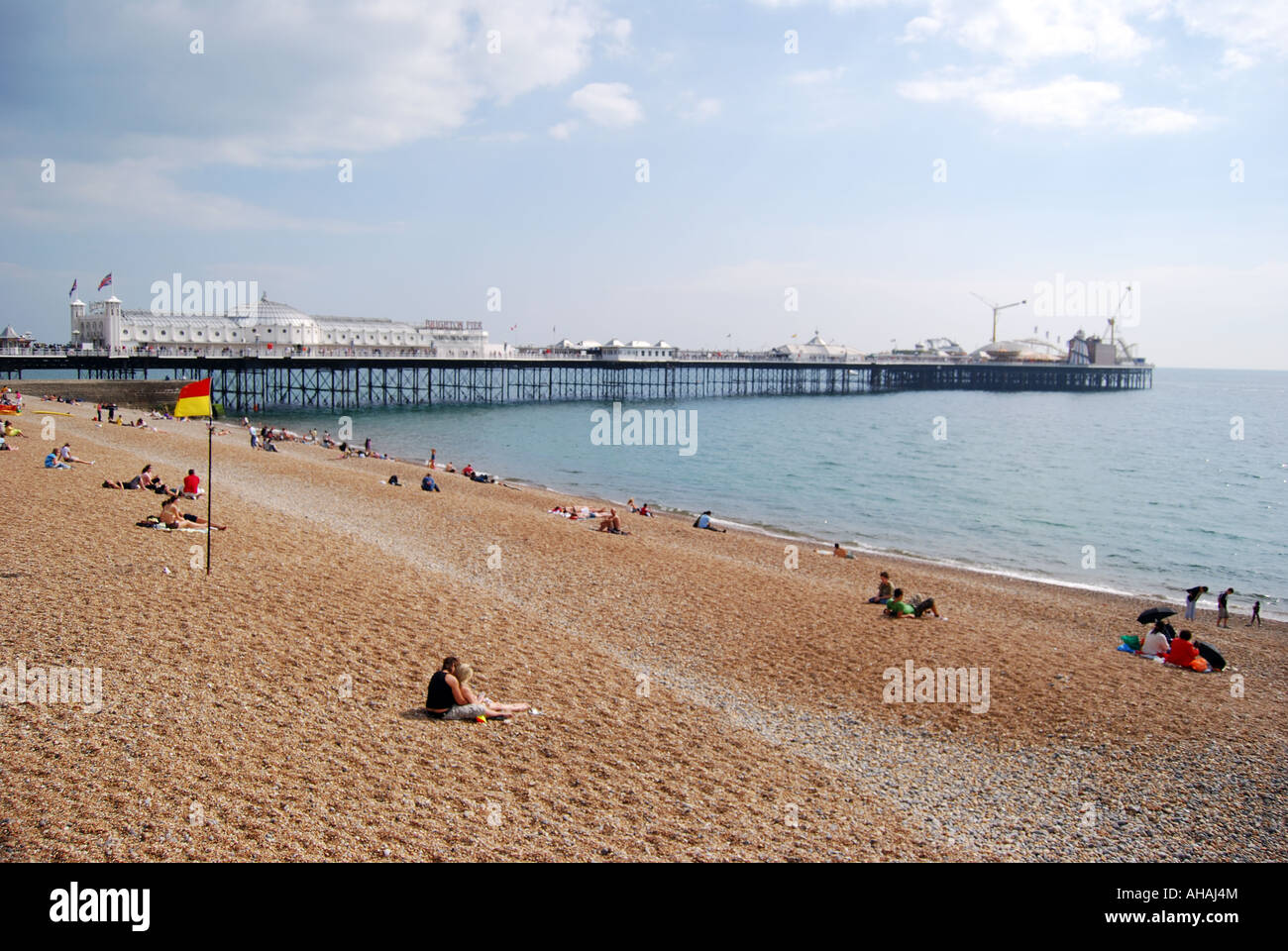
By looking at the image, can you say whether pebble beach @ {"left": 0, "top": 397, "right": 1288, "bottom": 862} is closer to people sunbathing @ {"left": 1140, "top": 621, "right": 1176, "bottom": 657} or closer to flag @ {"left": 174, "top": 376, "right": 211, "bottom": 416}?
people sunbathing @ {"left": 1140, "top": 621, "right": 1176, "bottom": 657}

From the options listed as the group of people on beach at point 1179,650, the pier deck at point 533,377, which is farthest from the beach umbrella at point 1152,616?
the pier deck at point 533,377

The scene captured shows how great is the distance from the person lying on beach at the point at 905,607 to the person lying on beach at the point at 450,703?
265 inches

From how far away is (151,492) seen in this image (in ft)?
50.2

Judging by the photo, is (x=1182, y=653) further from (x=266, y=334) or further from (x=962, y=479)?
(x=266, y=334)

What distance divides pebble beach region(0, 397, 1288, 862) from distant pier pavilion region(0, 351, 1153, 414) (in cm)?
1647

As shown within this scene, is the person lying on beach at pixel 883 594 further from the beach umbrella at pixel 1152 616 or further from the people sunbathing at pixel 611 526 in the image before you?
the people sunbathing at pixel 611 526

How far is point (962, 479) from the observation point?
34.5m

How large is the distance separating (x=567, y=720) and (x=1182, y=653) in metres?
8.10

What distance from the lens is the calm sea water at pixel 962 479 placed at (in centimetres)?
2141

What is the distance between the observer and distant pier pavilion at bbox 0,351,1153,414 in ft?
176

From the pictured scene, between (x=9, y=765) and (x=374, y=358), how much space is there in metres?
57.0

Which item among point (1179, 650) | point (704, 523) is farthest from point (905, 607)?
point (704, 523)

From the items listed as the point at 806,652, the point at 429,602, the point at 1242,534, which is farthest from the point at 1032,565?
the point at 429,602

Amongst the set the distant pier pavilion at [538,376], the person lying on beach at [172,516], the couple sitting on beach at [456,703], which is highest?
the distant pier pavilion at [538,376]
